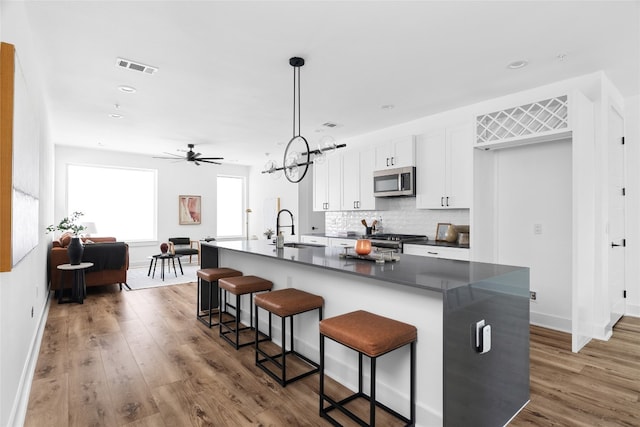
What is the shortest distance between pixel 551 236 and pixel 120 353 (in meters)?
4.58

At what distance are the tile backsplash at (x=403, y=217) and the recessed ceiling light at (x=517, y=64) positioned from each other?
6.05ft

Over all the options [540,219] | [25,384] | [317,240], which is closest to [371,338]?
[25,384]

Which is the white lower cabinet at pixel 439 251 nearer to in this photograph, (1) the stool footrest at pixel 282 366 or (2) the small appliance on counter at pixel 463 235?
(2) the small appliance on counter at pixel 463 235

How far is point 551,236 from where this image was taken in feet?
12.3

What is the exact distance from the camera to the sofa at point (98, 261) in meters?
4.99

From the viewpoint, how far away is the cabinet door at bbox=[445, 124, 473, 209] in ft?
13.7

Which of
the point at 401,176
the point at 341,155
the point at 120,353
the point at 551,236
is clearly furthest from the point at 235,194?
the point at 551,236

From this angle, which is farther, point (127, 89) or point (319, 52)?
point (127, 89)

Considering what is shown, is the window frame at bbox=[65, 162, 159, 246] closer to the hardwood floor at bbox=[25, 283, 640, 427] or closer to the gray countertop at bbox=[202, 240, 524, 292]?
the hardwood floor at bbox=[25, 283, 640, 427]

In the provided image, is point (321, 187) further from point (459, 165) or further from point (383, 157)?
point (459, 165)

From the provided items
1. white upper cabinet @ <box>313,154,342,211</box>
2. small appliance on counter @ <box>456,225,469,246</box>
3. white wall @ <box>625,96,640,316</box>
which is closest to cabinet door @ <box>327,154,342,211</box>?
white upper cabinet @ <box>313,154,342,211</box>

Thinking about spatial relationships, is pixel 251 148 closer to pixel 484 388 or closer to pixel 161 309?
pixel 161 309

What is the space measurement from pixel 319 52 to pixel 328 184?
3493 mm

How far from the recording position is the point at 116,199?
8.04 metres
